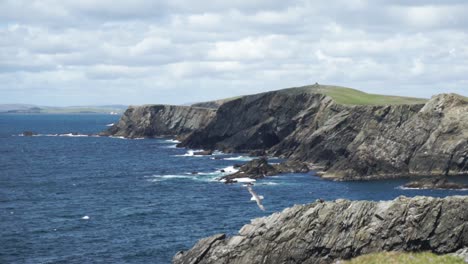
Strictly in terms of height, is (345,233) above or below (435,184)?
above

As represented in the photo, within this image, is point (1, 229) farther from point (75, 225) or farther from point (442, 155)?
point (442, 155)

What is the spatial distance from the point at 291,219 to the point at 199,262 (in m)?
11.3

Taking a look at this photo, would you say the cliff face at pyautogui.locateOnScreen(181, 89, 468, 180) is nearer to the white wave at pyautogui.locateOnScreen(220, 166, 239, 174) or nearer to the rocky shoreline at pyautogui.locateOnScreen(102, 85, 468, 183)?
the rocky shoreline at pyautogui.locateOnScreen(102, 85, 468, 183)

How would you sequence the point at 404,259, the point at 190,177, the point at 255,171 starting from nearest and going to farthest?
the point at 404,259 → the point at 255,171 → the point at 190,177

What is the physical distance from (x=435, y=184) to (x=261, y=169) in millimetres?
41846

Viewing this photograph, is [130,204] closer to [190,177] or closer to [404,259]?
[190,177]

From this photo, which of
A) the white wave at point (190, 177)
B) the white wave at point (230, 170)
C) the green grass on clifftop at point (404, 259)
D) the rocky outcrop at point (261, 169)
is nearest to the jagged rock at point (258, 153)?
the white wave at point (230, 170)

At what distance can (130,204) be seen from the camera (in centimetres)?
11925

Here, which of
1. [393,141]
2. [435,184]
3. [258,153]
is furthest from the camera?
[258,153]

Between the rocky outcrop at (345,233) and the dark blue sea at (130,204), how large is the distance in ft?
45.3

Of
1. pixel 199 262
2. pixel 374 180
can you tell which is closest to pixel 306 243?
→ pixel 199 262

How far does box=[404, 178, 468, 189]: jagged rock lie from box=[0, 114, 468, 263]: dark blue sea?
12.3ft

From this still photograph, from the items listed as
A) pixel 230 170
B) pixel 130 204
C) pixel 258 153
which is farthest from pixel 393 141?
pixel 130 204

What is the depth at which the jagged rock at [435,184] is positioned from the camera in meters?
125
